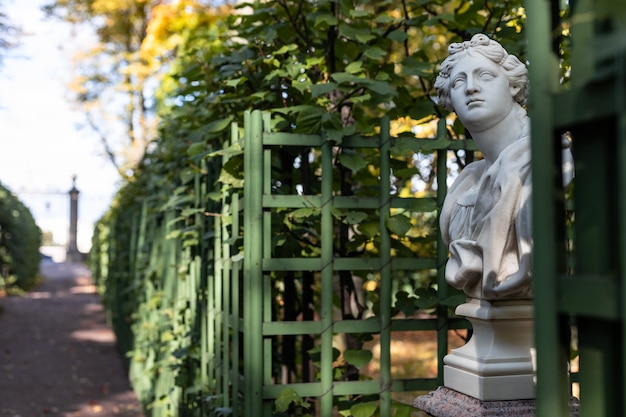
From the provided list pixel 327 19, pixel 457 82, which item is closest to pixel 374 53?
pixel 327 19

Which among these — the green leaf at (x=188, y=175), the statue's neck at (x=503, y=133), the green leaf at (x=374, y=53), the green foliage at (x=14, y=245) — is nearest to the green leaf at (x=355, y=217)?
the green leaf at (x=374, y=53)

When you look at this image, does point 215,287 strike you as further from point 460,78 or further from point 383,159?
point 460,78

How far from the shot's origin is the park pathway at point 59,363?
7.78m

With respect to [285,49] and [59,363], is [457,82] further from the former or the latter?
[59,363]

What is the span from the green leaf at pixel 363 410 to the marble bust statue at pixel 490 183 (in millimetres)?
1044

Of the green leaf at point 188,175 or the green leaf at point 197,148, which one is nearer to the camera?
the green leaf at point 197,148

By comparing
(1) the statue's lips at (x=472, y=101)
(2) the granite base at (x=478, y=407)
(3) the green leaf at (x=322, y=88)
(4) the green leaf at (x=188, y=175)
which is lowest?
(2) the granite base at (x=478, y=407)

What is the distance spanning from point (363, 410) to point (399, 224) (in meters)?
0.80

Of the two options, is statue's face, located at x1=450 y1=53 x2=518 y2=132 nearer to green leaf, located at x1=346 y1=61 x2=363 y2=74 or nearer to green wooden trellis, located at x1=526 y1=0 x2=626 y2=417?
green wooden trellis, located at x1=526 y1=0 x2=626 y2=417

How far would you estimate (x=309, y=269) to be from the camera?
133 inches

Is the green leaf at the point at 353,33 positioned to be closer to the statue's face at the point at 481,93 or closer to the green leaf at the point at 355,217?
the green leaf at the point at 355,217

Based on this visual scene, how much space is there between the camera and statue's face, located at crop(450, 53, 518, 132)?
8.12ft

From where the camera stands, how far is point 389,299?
3.40 metres

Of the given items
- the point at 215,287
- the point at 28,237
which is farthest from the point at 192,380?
the point at 28,237
